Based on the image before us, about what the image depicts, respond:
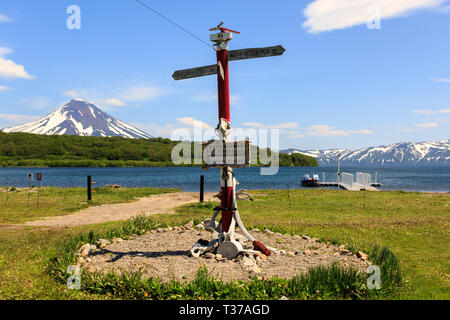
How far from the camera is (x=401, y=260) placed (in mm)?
9102

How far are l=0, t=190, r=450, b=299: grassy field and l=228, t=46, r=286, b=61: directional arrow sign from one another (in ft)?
19.5

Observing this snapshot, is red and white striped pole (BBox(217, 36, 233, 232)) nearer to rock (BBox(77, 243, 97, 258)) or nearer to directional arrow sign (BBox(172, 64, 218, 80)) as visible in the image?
directional arrow sign (BBox(172, 64, 218, 80))

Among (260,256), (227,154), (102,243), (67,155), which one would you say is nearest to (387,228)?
(260,256)

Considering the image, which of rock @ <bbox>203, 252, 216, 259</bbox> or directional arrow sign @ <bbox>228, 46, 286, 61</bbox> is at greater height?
directional arrow sign @ <bbox>228, 46, 286, 61</bbox>

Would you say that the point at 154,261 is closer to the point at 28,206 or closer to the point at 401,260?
the point at 401,260

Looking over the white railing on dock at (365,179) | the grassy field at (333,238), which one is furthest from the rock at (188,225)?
the white railing on dock at (365,179)

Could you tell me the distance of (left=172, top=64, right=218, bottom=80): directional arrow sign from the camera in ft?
28.9

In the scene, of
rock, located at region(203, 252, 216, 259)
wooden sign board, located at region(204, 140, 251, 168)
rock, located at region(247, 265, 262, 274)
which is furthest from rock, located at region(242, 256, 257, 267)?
wooden sign board, located at region(204, 140, 251, 168)

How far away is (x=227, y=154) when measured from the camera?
8.35 m
